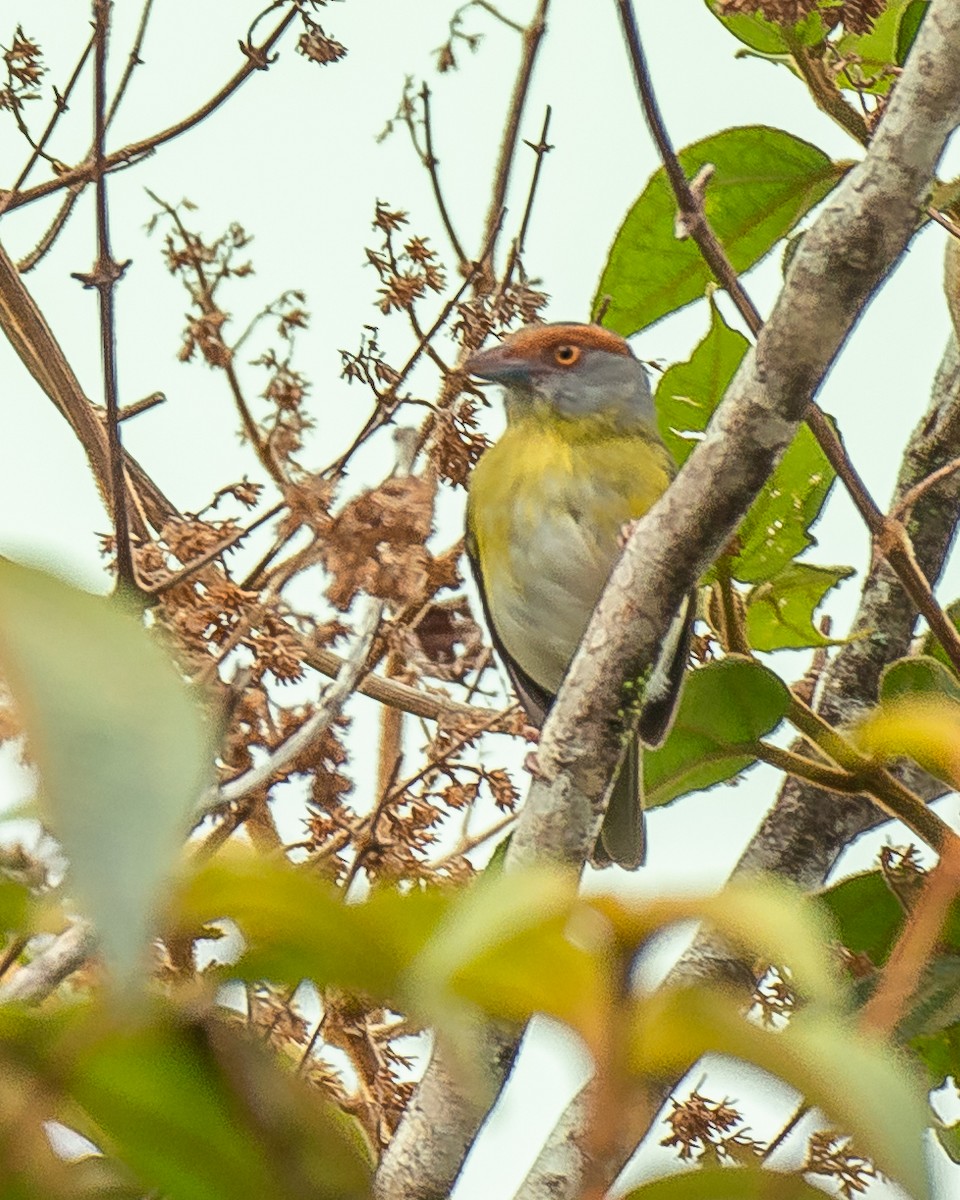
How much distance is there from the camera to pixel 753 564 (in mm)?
1747

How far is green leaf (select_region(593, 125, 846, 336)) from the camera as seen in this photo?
1.87m

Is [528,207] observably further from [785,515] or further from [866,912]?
[866,912]

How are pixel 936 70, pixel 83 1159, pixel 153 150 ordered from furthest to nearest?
pixel 153 150 → pixel 936 70 → pixel 83 1159

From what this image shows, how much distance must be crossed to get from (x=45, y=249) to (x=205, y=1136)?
1739 millimetres

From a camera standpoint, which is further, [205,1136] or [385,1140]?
[385,1140]

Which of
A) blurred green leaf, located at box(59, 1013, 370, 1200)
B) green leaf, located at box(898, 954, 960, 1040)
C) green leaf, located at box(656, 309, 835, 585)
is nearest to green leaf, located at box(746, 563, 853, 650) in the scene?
green leaf, located at box(656, 309, 835, 585)

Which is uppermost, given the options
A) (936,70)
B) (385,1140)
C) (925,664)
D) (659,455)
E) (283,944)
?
(659,455)

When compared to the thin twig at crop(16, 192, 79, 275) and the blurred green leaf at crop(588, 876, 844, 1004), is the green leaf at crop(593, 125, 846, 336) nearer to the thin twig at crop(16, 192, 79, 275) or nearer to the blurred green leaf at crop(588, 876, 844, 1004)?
the thin twig at crop(16, 192, 79, 275)

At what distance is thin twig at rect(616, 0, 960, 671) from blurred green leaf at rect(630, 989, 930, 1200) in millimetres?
850

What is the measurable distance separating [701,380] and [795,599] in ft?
0.92

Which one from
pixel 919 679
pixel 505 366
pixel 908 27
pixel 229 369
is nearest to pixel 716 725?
pixel 919 679

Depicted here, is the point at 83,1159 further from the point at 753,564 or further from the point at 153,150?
the point at 153,150

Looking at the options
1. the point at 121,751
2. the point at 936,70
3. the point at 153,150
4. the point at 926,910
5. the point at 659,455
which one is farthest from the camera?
the point at 659,455

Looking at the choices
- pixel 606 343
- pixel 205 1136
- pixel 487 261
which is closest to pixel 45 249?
pixel 487 261
